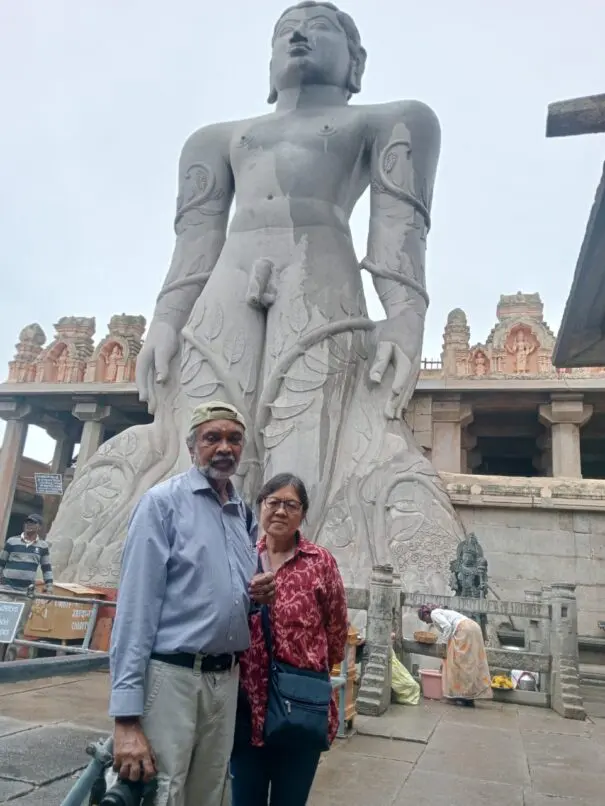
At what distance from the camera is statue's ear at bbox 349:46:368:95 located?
340 inches

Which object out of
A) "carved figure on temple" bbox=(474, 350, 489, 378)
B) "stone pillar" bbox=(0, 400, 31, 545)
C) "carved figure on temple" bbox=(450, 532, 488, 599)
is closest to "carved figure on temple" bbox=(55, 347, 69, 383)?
"stone pillar" bbox=(0, 400, 31, 545)

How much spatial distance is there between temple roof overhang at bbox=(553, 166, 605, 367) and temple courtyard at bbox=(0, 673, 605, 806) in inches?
85.3

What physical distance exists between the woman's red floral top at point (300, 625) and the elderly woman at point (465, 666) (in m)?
3.36

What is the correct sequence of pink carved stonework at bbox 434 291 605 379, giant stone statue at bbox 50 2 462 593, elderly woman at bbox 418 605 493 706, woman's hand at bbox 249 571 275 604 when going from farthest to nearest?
pink carved stonework at bbox 434 291 605 379, giant stone statue at bbox 50 2 462 593, elderly woman at bbox 418 605 493 706, woman's hand at bbox 249 571 275 604

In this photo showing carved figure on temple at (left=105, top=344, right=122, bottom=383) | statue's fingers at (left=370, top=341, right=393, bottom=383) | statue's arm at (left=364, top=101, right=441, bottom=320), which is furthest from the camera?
carved figure on temple at (left=105, top=344, right=122, bottom=383)

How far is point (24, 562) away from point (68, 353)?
36.1ft

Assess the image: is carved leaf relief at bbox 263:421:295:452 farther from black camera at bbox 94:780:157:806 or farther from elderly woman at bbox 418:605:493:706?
black camera at bbox 94:780:157:806

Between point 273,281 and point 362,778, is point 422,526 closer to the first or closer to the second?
point 273,281

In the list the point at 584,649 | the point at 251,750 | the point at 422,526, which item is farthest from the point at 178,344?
the point at 251,750

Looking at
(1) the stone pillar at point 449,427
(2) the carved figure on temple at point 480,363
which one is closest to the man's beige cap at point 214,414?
(1) the stone pillar at point 449,427

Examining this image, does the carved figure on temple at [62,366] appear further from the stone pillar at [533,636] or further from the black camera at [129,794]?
the black camera at [129,794]

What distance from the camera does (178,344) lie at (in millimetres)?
8234

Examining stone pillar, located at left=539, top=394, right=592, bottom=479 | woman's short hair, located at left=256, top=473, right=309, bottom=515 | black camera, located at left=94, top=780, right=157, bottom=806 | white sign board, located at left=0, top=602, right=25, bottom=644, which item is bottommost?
black camera, located at left=94, top=780, right=157, bottom=806

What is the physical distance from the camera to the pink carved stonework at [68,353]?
619 inches
